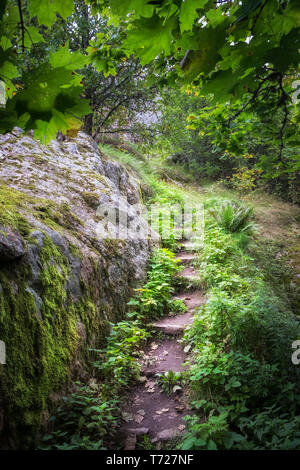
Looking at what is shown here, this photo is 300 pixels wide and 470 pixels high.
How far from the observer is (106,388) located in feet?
8.09

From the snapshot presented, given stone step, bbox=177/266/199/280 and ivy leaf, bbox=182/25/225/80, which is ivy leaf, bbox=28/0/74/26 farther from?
stone step, bbox=177/266/199/280

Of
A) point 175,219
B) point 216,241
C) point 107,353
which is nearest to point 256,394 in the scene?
point 107,353

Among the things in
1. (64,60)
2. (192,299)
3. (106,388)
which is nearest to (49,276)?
(106,388)

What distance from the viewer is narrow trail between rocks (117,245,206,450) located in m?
2.20

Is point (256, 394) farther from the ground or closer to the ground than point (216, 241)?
closer to the ground

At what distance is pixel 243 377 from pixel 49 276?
2.07 meters

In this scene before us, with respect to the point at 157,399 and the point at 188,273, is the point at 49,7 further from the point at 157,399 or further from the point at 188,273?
the point at 188,273

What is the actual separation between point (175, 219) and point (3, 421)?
6.70 metres

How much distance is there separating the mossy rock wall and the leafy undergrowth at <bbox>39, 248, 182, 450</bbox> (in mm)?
134

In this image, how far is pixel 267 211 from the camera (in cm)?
886
